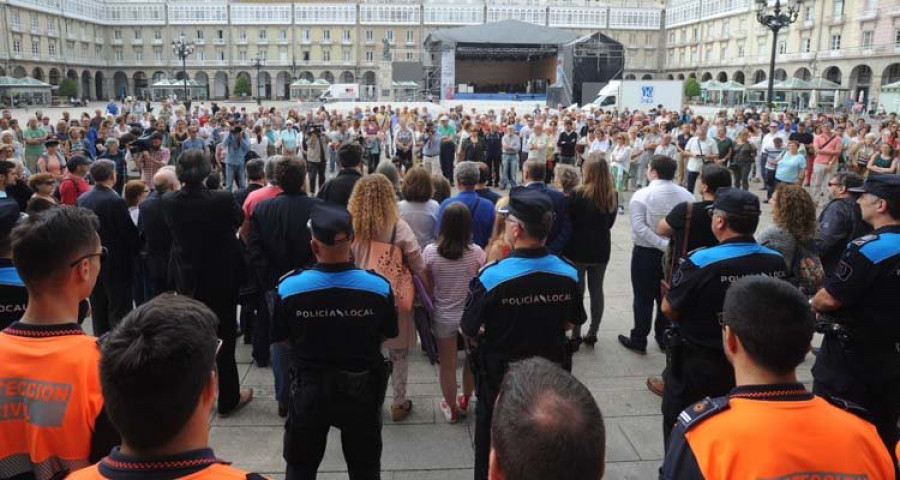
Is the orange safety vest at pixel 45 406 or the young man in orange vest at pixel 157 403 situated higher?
the young man in orange vest at pixel 157 403

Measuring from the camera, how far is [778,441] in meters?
1.77

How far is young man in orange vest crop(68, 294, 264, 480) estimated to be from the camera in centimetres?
144

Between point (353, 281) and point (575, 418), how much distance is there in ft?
5.75

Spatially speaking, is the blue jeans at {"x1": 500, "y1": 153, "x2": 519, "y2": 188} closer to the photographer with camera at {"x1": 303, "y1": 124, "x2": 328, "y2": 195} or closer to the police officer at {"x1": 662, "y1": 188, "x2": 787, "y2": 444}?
the photographer with camera at {"x1": 303, "y1": 124, "x2": 328, "y2": 195}

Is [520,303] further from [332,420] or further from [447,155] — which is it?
[447,155]

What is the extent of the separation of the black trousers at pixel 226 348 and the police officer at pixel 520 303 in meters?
1.95

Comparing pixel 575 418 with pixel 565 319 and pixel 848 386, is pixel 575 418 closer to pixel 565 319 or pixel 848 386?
pixel 565 319

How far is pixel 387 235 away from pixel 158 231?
2040 millimetres

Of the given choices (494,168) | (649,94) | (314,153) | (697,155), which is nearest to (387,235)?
(314,153)

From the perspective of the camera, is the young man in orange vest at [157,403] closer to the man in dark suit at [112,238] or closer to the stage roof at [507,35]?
the man in dark suit at [112,238]

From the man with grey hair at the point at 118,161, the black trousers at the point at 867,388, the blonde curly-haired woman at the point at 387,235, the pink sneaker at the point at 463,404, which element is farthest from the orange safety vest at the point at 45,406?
the man with grey hair at the point at 118,161

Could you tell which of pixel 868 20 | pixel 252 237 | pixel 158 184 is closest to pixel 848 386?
pixel 252 237

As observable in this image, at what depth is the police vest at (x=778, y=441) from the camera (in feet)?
5.73

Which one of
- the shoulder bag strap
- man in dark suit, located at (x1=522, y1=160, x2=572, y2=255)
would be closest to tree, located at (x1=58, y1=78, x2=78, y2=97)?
man in dark suit, located at (x1=522, y1=160, x2=572, y2=255)
